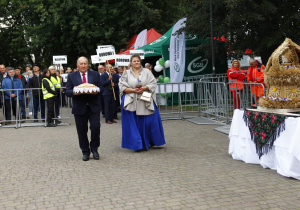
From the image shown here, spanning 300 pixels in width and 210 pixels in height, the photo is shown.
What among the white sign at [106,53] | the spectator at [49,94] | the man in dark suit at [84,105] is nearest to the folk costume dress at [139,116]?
the man in dark suit at [84,105]

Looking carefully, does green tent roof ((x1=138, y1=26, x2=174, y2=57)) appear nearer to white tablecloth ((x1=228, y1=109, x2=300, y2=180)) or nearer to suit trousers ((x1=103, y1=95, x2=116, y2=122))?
suit trousers ((x1=103, y1=95, x2=116, y2=122))

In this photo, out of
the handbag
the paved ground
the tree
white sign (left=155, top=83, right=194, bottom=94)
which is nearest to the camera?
the paved ground

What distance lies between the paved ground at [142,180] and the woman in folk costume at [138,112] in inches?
11.7

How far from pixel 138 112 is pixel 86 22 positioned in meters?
19.9

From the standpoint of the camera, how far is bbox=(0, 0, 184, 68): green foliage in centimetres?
2727

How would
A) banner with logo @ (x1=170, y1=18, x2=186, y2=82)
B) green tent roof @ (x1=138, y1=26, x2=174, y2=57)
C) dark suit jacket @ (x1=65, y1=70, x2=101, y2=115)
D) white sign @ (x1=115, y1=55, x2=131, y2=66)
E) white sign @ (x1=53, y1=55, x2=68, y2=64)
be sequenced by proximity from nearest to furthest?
dark suit jacket @ (x1=65, y1=70, x2=101, y2=115), white sign @ (x1=115, y1=55, x2=131, y2=66), banner with logo @ (x1=170, y1=18, x2=186, y2=82), green tent roof @ (x1=138, y1=26, x2=174, y2=57), white sign @ (x1=53, y1=55, x2=68, y2=64)

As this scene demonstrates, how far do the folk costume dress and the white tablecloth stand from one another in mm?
1897

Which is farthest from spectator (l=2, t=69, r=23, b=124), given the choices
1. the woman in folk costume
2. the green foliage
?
the green foliage

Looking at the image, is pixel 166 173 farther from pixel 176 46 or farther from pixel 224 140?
pixel 176 46

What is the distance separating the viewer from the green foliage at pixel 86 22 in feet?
89.5

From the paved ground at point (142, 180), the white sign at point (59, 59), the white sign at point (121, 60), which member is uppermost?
the white sign at point (59, 59)

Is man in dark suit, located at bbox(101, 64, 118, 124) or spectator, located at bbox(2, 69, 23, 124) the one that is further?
spectator, located at bbox(2, 69, 23, 124)

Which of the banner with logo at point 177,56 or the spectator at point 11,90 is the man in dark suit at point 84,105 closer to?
the spectator at point 11,90

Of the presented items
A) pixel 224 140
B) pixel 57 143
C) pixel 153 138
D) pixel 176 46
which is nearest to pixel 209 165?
pixel 153 138
